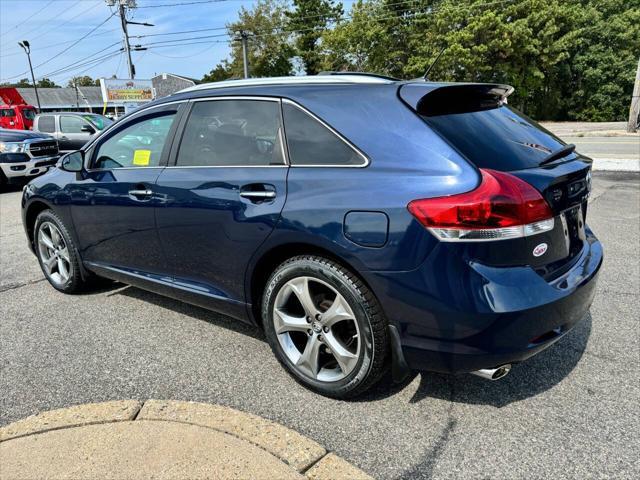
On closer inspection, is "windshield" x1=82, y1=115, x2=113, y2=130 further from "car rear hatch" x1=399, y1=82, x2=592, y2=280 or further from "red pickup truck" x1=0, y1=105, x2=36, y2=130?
"car rear hatch" x1=399, y1=82, x2=592, y2=280

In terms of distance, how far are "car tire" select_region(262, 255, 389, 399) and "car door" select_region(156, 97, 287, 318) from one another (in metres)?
0.30

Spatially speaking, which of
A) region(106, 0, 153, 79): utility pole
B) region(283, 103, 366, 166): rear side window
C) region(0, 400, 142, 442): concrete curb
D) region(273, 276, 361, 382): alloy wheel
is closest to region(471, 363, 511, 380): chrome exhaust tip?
region(273, 276, 361, 382): alloy wheel

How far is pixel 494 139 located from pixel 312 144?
0.94 metres

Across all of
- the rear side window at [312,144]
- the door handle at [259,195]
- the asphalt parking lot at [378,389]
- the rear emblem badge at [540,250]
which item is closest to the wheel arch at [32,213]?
the asphalt parking lot at [378,389]

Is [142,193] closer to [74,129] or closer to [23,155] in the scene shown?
[23,155]

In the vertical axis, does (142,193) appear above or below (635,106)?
below

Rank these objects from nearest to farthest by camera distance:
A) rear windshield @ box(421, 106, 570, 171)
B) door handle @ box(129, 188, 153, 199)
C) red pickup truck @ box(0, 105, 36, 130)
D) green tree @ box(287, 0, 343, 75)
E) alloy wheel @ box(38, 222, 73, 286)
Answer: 1. rear windshield @ box(421, 106, 570, 171)
2. door handle @ box(129, 188, 153, 199)
3. alloy wheel @ box(38, 222, 73, 286)
4. red pickup truck @ box(0, 105, 36, 130)
5. green tree @ box(287, 0, 343, 75)

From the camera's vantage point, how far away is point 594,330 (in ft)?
11.2

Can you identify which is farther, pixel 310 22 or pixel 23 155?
pixel 310 22

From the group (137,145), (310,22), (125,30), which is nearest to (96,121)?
(137,145)

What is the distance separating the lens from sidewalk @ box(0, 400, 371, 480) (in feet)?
6.93

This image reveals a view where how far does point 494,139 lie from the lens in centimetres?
248

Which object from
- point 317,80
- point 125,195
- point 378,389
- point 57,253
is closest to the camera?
point 378,389

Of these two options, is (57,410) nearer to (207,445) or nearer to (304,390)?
(207,445)
